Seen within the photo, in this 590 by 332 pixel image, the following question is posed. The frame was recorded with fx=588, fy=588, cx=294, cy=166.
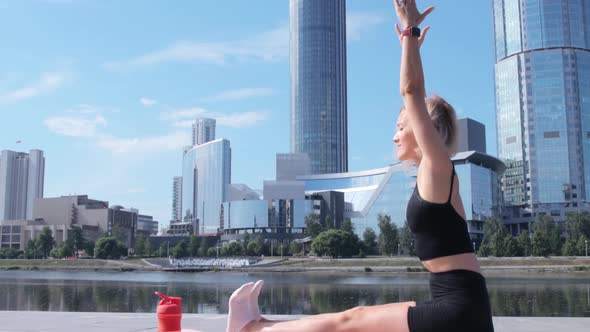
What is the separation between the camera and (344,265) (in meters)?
81.6

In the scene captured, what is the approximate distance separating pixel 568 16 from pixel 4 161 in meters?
177

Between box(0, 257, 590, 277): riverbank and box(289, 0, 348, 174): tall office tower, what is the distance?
87.2 metres

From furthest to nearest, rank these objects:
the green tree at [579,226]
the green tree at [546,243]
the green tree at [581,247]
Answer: the green tree at [579,226]
the green tree at [546,243]
the green tree at [581,247]

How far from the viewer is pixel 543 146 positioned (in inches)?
4990

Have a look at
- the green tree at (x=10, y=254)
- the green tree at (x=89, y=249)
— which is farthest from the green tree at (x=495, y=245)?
the green tree at (x=10, y=254)

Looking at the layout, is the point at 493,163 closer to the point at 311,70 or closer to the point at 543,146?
the point at 543,146

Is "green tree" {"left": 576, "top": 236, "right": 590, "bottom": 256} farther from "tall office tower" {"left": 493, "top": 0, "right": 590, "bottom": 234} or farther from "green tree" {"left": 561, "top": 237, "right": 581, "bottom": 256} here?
"tall office tower" {"left": 493, "top": 0, "right": 590, "bottom": 234}

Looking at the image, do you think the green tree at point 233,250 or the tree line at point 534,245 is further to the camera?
the green tree at point 233,250

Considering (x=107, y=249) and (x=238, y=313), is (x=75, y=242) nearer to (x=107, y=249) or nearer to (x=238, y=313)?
(x=107, y=249)

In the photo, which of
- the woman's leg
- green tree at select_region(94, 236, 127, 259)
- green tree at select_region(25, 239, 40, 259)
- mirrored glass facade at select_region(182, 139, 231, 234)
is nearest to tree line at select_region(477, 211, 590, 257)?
green tree at select_region(94, 236, 127, 259)

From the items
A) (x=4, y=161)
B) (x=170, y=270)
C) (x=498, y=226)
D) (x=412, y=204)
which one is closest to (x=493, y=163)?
(x=498, y=226)

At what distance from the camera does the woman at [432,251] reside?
247cm

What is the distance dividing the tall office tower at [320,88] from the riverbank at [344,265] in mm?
87216

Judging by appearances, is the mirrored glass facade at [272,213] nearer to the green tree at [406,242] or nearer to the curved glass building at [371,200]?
the curved glass building at [371,200]
